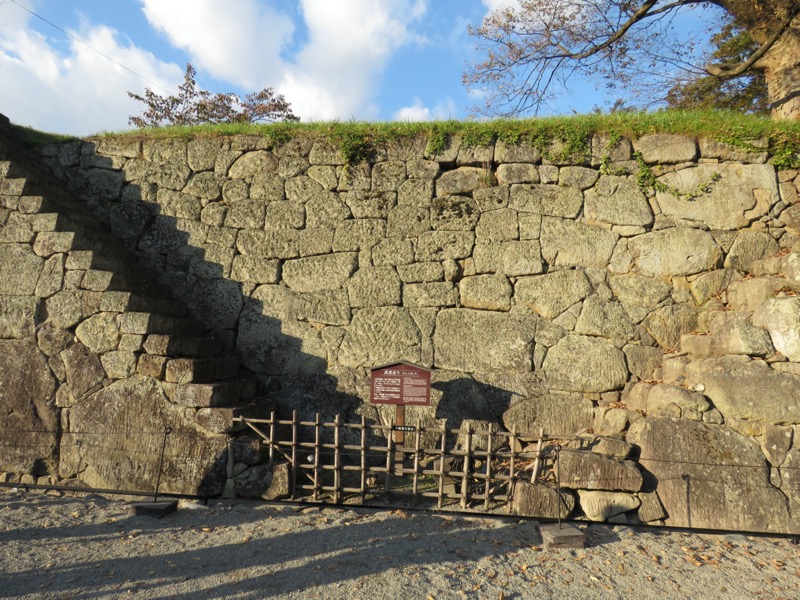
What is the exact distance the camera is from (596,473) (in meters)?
4.86

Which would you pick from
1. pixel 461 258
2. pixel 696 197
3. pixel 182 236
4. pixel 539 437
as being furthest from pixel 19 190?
pixel 696 197

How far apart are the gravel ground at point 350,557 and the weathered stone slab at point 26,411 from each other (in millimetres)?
887

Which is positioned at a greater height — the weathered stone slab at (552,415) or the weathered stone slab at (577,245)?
the weathered stone slab at (577,245)

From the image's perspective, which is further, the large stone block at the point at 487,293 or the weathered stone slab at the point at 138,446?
the large stone block at the point at 487,293

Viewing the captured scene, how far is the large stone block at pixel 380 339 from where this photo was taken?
20.8 ft

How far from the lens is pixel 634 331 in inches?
242

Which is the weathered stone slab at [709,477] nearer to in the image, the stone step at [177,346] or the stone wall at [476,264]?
the stone wall at [476,264]

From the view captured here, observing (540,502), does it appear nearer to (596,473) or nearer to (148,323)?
(596,473)

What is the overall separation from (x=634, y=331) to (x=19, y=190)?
7.39 metres

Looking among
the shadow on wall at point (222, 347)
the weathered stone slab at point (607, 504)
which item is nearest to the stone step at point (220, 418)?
the shadow on wall at point (222, 347)

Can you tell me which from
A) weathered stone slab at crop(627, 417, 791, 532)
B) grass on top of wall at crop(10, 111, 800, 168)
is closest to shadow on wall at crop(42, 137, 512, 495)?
grass on top of wall at crop(10, 111, 800, 168)

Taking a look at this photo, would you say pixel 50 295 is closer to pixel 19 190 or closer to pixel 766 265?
pixel 19 190

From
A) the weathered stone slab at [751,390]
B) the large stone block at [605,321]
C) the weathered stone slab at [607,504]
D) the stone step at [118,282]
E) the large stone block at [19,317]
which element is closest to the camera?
the weathered stone slab at [607,504]

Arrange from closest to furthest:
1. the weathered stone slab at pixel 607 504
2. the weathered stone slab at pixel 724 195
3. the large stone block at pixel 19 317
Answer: the weathered stone slab at pixel 607 504
the large stone block at pixel 19 317
the weathered stone slab at pixel 724 195
